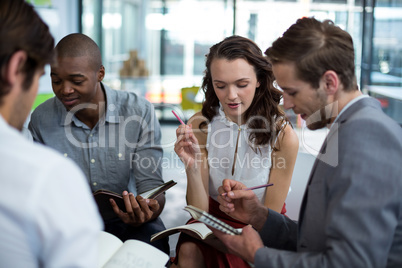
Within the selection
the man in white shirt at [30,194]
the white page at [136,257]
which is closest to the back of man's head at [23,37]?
the man in white shirt at [30,194]

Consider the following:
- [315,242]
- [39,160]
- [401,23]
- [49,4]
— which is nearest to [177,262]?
[315,242]

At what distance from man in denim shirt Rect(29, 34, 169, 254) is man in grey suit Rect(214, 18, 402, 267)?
96 cm

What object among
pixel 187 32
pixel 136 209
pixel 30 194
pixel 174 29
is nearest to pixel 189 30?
pixel 187 32

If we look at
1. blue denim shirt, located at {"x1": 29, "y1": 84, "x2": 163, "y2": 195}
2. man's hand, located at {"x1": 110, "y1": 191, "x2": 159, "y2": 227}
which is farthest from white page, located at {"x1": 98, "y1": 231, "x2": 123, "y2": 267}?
blue denim shirt, located at {"x1": 29, "y1": 84, "x2": 163, "y2": 195}

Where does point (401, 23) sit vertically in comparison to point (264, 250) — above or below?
above

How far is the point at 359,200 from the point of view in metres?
1.08

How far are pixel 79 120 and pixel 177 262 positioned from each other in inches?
34.6

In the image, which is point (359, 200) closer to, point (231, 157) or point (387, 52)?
→ point (231, 157)

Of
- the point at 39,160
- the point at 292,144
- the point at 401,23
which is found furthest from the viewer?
the point at 401,23

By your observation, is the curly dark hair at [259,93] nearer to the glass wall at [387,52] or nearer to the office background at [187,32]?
the office background at [187,32]

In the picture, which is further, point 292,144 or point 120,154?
point 120,154

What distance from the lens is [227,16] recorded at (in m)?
8.09

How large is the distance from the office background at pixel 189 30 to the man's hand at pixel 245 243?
445cm

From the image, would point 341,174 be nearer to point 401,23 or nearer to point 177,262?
point 177,262
